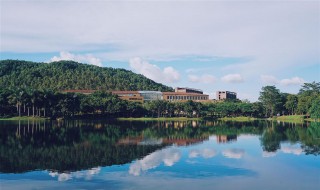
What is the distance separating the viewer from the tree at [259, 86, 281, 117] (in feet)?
447

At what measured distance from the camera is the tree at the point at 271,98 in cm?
13625

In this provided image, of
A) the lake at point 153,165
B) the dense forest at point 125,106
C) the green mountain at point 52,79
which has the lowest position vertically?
the lake at point 153,165

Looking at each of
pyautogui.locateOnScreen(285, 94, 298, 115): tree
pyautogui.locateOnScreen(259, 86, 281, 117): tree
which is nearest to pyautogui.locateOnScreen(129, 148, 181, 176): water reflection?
pyautogui.locateOnScreen(285, 94, 298, 115): tree

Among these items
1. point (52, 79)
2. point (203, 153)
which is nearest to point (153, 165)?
point (203, 153)

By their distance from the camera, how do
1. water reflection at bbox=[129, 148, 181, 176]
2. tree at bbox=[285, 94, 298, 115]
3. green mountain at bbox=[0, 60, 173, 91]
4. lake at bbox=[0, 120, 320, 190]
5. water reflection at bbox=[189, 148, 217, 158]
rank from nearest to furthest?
lake at bbox=[0, 120, 320, 190] → water reflection at bbox=[129, 148, 181, 176] → water reflection at bbox=[189, 148, 217, 158] → tree at bbox=[285, 94, 298, 115] → green mountain at bbox=[0, 60, 173, 91]

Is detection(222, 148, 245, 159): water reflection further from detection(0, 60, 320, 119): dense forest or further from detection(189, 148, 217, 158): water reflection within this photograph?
detection(0, 60, 320, 119): dense forest

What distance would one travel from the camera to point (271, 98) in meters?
136

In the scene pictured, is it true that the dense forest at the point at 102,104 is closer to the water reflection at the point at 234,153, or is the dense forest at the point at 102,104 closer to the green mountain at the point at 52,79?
the green mountain at the point at 52,79

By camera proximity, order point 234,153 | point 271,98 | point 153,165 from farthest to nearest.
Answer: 1. point 271,98
2. point 234,153
3. point 153,165

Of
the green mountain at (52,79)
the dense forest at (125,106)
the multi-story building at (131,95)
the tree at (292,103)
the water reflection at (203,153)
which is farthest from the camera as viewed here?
the multi-story building at (131,95)

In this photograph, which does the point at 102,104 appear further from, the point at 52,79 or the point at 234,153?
the point at 234,153

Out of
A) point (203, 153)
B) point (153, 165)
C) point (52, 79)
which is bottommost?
point (153, 165)

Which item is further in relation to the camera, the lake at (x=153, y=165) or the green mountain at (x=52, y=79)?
the green mountain at (x=52, y=79)

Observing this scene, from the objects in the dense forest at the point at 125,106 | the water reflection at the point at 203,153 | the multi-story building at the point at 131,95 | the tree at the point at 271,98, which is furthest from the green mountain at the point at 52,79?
the water reflection at the point at 203,153
